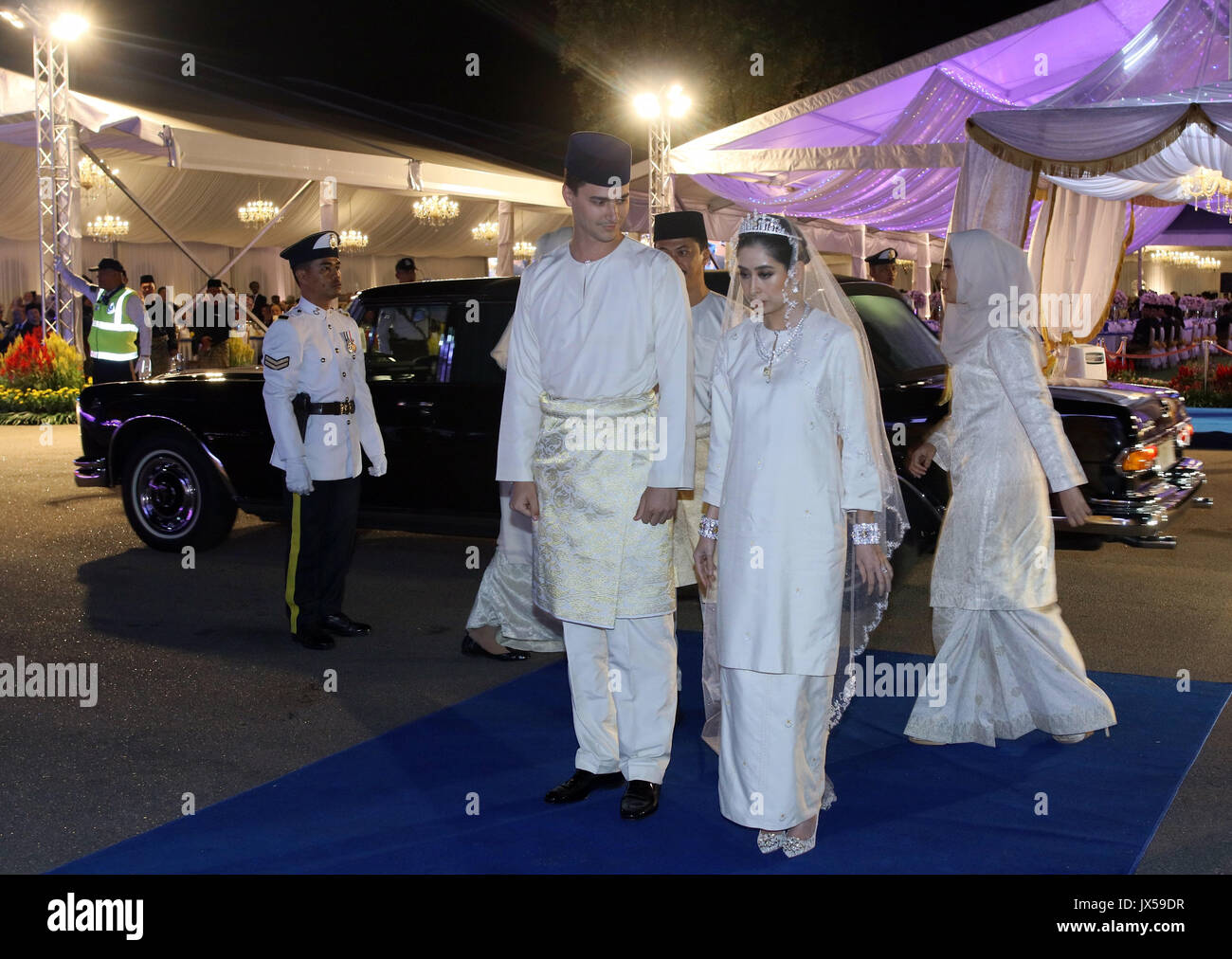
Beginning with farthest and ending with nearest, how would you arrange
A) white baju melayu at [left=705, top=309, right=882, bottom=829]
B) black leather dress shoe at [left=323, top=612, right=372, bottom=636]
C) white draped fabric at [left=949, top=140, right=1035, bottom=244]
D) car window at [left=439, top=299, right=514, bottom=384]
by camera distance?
white draped fabric at [left=949, top=140, right=1035, bottom=244] < car window at [left=439, top=299, right=514, bottom=384] < black leather dress shoe at [left=323, top=612, right=372, bottom=636] < white baju melayu at [left=705, top=309, right=882, bottom=829]

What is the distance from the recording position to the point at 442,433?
764 centimetres

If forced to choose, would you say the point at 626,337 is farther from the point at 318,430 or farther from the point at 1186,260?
the point at 1186,260

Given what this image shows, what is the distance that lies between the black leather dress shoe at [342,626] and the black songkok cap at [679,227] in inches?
104

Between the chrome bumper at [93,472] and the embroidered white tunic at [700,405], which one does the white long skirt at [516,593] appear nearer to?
the embroidered white tunic at [700,405]

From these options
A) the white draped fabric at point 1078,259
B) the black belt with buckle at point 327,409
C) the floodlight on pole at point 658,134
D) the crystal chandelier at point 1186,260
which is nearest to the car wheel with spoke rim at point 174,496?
the black belt with buckle at point 327,409

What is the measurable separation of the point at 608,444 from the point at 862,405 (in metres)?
0.84

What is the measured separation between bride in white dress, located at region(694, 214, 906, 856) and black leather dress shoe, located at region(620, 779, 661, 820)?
13.0 inches

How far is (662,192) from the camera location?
16.2 metres

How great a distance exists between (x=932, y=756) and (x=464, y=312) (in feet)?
13.3

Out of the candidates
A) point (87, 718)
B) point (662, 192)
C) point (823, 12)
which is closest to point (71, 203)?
point (662, 192)

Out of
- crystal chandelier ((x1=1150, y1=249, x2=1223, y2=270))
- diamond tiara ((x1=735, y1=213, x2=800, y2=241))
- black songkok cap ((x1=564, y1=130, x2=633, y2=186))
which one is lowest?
diamond tiara ((x1=735, y1=213, x2=800, y2=241))

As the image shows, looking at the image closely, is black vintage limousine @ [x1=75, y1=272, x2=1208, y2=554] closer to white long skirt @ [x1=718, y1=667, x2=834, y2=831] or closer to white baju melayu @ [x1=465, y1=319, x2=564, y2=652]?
white baju melayu @ [x1=465, y1=319, x2=564, y2=652]

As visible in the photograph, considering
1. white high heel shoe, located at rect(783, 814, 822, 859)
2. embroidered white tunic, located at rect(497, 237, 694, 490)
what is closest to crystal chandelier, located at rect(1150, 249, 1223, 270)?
embroidered white tunic, located at rect(497, 237, 694, 490)

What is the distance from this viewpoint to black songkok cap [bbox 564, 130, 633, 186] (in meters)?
4.02
